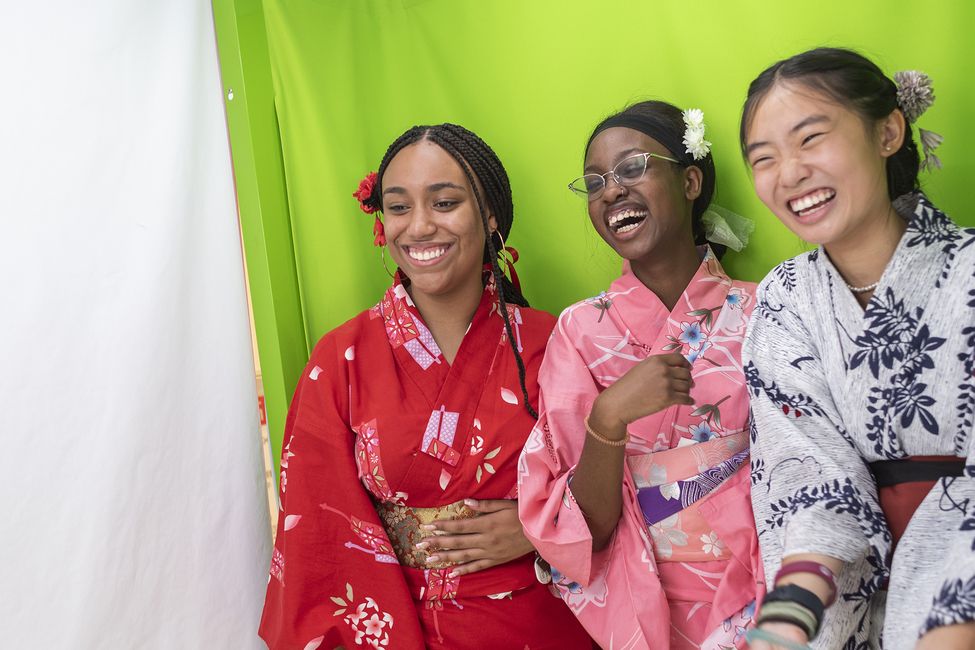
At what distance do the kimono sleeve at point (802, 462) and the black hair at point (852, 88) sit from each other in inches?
11.0

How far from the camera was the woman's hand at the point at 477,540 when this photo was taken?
1.93 meters

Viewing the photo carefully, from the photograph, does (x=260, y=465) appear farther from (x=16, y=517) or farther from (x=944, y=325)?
(x=944, y=325)

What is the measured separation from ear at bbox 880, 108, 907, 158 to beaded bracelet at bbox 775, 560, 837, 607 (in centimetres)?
69

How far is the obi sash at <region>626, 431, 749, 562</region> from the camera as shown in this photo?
171 cm

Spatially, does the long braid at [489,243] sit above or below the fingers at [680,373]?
above

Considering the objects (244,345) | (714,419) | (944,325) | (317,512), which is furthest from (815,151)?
(244,345)

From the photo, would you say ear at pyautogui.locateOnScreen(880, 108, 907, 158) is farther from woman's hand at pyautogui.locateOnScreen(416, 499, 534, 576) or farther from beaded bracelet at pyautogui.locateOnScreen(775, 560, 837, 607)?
woman's hand at pyautogui.locateOnScreen(416, 499, 534, 576)

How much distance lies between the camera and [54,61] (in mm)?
2062

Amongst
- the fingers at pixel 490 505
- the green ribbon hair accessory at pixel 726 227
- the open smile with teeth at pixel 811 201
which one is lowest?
the fingers at pixel 490 505

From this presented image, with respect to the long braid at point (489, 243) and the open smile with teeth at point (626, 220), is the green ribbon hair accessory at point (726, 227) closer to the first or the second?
the open smile with teeth at point (626, 220)

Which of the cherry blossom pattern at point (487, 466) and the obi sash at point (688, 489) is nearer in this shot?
the obi sash at point (688, 489)

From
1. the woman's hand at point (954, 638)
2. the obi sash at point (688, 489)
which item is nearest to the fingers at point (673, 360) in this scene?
the obi sash at point (688, 489)

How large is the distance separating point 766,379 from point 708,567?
16.3 inches

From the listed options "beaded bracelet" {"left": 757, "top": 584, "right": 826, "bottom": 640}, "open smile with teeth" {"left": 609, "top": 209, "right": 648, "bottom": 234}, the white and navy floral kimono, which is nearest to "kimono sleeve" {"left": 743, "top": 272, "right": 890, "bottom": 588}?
the white and navy floral kimono
